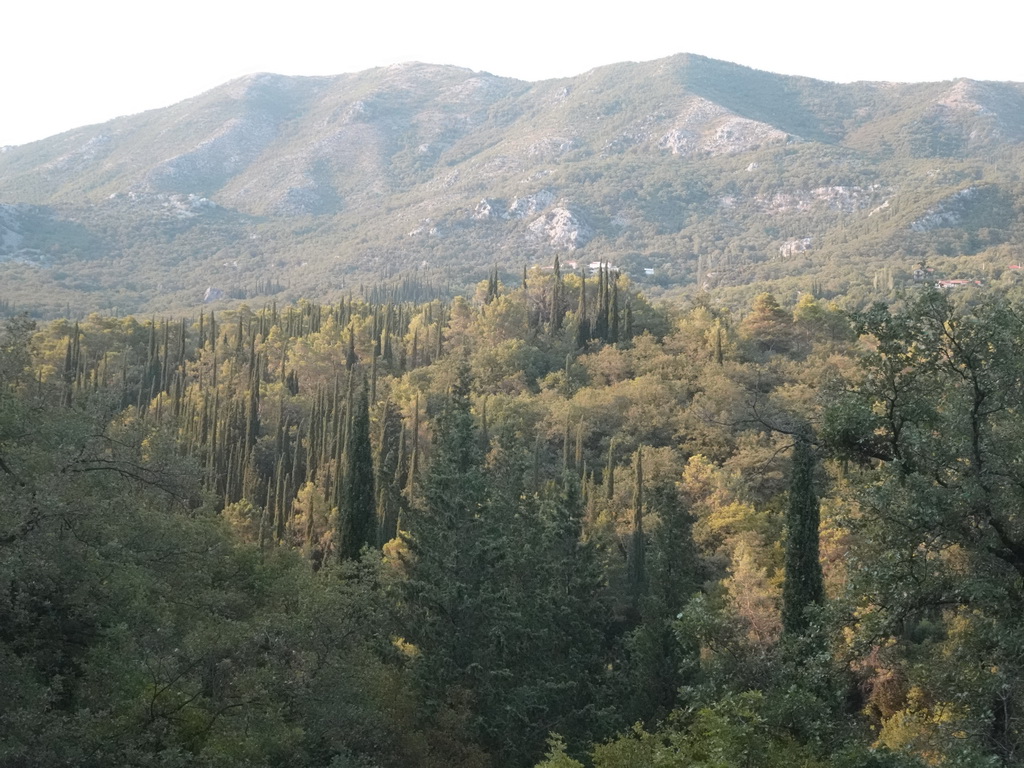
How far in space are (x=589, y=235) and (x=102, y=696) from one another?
607 feet

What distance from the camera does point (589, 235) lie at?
195 metres

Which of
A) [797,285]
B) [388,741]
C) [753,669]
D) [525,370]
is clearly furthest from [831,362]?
[797,285]

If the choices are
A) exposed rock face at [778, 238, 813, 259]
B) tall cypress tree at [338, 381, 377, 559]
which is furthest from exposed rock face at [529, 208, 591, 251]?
tall cypress tree at [338, 381, 377, 559]

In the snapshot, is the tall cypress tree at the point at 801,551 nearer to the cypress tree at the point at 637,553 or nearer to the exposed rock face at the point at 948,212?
the cypress tree at the point at 637,553

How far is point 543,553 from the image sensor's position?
30.1 metres

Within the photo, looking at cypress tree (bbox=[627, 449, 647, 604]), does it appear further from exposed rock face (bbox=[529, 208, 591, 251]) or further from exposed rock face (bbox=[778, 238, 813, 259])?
exposed rock face (bbox=[529, 208, 591, 251])

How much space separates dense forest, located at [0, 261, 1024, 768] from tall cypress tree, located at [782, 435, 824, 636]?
0.29 feet

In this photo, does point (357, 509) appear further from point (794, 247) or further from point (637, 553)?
point (794, 247)

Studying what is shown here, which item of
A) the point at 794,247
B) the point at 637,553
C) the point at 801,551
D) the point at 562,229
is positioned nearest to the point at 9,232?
the point at 562,229

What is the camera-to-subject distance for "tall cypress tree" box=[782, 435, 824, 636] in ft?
89.7

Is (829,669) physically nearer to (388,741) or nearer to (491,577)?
(388,741)

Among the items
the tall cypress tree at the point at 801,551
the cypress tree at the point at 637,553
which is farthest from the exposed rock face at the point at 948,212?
the tall cypress tree at the point at 801,551

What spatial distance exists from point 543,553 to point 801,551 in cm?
772

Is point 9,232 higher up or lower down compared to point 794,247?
higher up
